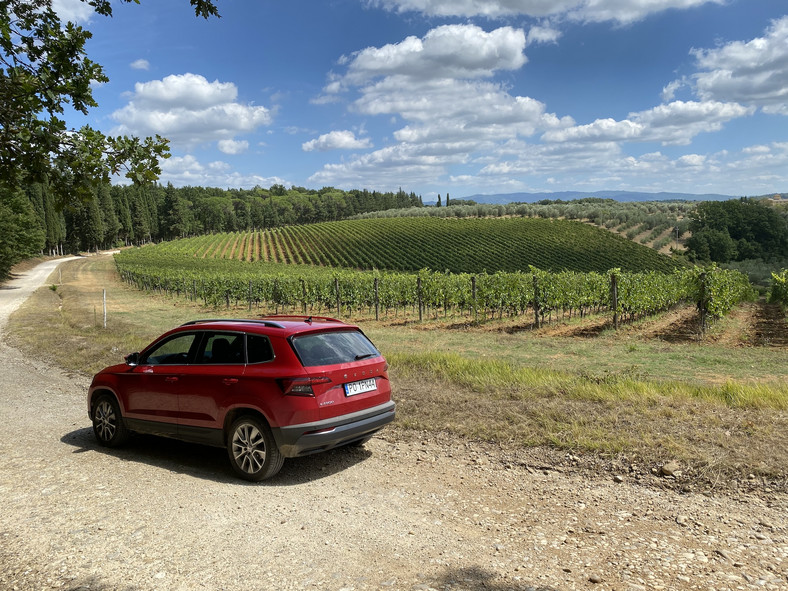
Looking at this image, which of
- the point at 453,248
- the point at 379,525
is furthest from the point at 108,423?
the point at 453,248

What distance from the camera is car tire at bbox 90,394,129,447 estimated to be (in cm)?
645

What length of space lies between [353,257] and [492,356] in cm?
6454

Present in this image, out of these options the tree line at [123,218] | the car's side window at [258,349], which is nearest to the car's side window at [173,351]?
the car's side window at [258,349]

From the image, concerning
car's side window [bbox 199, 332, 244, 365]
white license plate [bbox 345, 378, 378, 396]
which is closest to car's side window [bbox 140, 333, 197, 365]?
car's side window [bbox 199, 332, 244, 365]

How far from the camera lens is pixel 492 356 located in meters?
14.2

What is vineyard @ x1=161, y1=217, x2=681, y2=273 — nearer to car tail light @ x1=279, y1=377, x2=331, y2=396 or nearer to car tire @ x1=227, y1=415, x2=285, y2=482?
car tire @ x1=227, y1=415, x2=285, y2=482

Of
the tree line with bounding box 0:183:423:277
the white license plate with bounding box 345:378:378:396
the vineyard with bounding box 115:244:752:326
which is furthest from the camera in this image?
the tree line with bounding box 0:183:423:277

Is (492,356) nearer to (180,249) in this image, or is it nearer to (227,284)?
(227,284)

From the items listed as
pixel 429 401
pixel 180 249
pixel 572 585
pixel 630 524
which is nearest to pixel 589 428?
pixel 630 524

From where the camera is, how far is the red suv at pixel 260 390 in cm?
504

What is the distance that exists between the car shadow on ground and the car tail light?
3.14 feet

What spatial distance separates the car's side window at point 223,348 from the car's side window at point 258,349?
4.0 inches

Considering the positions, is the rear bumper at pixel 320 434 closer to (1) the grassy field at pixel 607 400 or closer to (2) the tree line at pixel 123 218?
(1) the grassy field at pixel 607 400

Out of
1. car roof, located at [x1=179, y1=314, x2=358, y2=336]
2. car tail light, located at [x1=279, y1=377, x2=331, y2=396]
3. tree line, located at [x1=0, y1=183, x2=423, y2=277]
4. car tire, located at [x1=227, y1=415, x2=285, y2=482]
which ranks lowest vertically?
car tire, located at [x1=227, y1=415, x2=285, y2=482]
